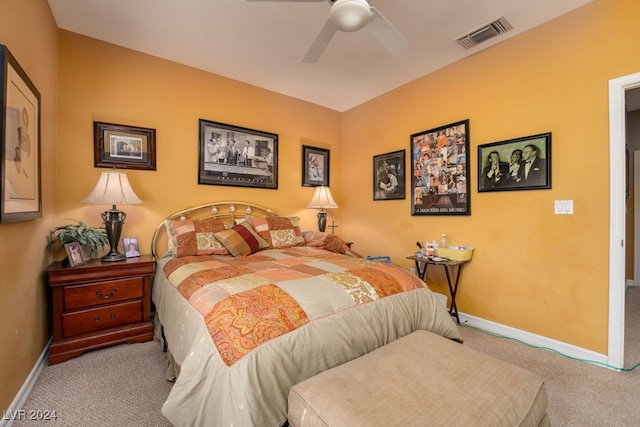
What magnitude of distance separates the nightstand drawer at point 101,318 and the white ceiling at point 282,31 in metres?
2.47

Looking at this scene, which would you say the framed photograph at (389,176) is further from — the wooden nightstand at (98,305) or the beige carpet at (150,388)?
the wooden nightstand at (98,305)

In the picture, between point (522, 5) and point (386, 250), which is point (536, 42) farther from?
point (386, 250)

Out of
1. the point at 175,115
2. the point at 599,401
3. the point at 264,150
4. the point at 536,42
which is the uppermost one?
the point at 536,42

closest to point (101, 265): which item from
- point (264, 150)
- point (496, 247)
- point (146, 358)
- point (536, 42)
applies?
point (146, 358)

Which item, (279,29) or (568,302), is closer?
(568,302)

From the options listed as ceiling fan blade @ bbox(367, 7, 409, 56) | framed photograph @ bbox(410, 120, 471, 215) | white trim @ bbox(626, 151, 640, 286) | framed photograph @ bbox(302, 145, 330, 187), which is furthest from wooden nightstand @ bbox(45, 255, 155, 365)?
white trim @ bbox(626, 151, 640, 286)

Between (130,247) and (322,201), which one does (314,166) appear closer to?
(322,201)

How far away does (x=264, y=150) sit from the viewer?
3699 millimetres

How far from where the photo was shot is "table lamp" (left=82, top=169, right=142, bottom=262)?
237 cm

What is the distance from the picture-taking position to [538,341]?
95.0 inches

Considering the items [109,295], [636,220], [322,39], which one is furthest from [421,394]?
[636,220]

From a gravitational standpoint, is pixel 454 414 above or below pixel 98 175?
below

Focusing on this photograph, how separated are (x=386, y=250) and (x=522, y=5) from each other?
109 inches

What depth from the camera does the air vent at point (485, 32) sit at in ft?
7.90
